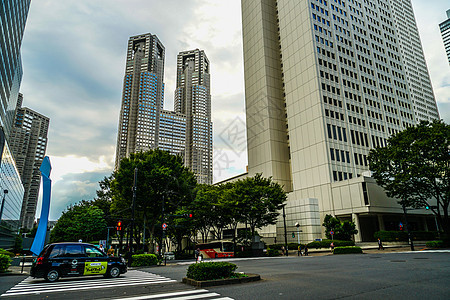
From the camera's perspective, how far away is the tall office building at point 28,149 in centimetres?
14938

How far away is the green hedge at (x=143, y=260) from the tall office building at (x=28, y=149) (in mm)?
156651

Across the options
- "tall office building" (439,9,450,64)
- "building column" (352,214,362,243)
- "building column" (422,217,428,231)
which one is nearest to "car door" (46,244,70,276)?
"building column" (352,214,362,243)

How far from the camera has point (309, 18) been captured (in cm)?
5997

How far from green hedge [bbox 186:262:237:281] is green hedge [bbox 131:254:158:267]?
14236 millimetres

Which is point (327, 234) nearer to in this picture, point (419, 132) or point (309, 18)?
point (419, 132)

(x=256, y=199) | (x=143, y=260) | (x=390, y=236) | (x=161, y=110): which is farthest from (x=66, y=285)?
(x=161, y=110)

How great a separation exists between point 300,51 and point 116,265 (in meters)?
59.2

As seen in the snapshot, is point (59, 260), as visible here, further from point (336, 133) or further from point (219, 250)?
point (336, 133)

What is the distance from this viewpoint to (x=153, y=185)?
36.2 metres

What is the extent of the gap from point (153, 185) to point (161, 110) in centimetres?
12128

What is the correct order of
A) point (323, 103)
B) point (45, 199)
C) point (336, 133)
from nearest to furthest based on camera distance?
point (45, 199) → point (336, 133) → point (323, 103)

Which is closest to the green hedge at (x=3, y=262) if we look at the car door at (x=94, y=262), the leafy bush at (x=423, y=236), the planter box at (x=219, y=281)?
the car door at (x=94, y=262)

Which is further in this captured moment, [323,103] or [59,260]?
[323,103]

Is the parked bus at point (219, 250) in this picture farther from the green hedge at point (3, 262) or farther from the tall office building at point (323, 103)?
the green hedge at point (3, 262)
